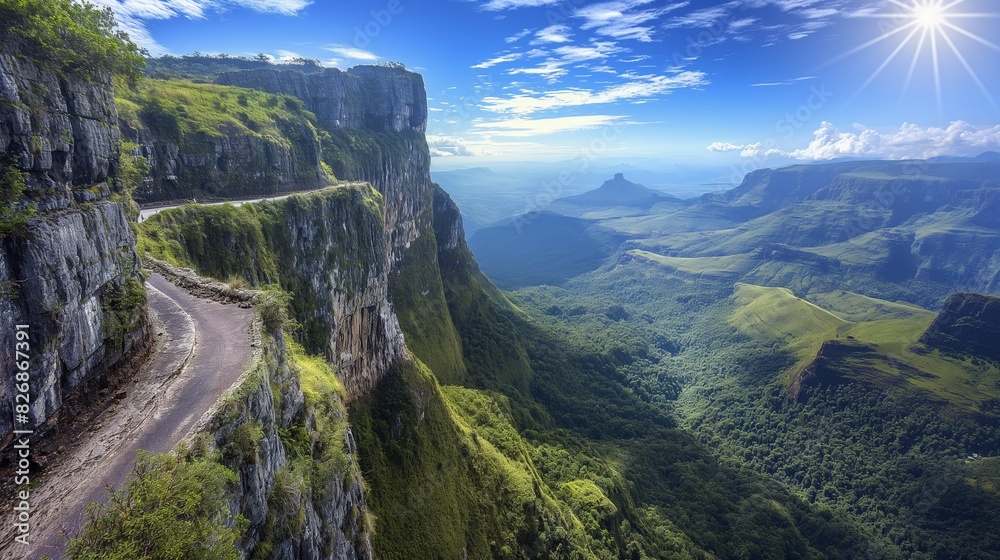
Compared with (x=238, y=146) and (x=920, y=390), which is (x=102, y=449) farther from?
(x=920, y=390)

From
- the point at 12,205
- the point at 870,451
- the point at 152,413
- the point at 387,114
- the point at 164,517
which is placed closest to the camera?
the point at 164,517

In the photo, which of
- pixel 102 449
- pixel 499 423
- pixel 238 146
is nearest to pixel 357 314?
pixel 238 146

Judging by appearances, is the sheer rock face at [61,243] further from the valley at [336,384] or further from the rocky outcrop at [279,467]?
the rocky outcrop at [279,467]

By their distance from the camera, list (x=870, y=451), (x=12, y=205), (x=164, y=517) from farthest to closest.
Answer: (x=870, y=451), (x=12, y=205), (x=164, y=517)

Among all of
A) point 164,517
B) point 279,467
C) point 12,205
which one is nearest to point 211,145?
point 12,205

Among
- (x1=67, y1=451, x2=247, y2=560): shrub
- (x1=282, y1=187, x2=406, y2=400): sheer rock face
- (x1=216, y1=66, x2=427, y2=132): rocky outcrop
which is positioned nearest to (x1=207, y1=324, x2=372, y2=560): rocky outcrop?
(x1=67, y1=451, x2=247, y2=560): shrub

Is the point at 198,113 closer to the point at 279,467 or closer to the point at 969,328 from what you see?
the point at 279,467

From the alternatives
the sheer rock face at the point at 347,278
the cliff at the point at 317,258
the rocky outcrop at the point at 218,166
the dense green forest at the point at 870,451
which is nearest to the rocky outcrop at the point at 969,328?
the dense green forest at the point at 870,451
